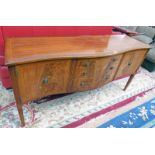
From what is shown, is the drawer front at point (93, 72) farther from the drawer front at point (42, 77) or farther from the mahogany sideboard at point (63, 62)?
the drawer front at point (42, 77)

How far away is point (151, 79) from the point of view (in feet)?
8.23

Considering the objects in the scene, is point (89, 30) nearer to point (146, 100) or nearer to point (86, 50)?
point (86, 50)

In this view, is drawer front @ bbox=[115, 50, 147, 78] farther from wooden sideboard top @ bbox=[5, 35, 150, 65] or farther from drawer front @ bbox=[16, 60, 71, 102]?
drawer front @ bbox=[16, 60, 71, 102]

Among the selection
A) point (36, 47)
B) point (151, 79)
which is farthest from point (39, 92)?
point (151, 79)

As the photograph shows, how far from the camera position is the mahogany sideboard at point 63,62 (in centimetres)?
107

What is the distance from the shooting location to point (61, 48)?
1281 mm

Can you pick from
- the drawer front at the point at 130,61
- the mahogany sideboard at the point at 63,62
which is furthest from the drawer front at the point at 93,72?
the drawer front at the point at 130,61

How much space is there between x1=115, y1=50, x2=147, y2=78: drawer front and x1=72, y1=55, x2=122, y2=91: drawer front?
11 cm

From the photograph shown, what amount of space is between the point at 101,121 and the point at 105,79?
1.64 feet

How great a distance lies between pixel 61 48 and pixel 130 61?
873 millimetres

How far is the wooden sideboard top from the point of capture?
41.9 inches

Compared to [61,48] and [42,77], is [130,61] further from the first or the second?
[42,77]

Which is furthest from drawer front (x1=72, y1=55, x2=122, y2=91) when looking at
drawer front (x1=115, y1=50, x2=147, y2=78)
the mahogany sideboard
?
drawer front (x1=115, y1=50, x2=147, y2=78)

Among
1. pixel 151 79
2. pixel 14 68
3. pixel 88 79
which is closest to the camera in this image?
pixel 14 68
